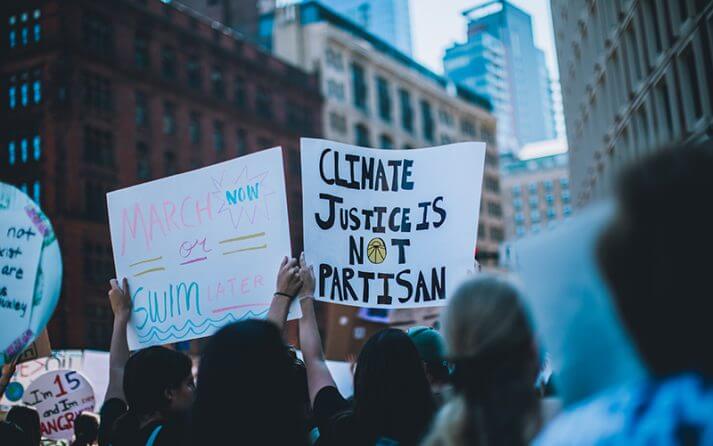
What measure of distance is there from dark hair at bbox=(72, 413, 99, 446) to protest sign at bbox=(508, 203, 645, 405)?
4.92m

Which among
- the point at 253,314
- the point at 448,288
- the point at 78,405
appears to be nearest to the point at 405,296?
the point at 448,288

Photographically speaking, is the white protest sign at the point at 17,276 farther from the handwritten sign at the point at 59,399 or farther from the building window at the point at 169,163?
the building window at the point at 169,163

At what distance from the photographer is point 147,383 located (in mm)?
3508

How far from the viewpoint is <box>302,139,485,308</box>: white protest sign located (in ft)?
16.0

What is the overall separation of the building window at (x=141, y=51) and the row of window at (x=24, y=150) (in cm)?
765

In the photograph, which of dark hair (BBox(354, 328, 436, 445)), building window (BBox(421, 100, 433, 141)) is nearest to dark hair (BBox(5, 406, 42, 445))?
dark hair (BBox(354, 328, 436, 445))

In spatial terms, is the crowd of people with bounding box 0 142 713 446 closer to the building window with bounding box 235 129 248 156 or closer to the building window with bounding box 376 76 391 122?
the building window with bounding box 235 129 248 156

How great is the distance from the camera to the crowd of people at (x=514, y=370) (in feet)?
4.71

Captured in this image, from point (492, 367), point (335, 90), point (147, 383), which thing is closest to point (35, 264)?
point (147, 383)

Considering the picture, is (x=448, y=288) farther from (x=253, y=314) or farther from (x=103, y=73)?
(x=103, y=73)

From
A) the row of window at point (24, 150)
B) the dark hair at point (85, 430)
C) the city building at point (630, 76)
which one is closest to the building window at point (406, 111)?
the city building at point (630, 76)

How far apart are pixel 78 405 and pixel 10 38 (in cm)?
3943

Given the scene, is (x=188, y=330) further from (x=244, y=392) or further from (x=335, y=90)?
(x=335, y=90)

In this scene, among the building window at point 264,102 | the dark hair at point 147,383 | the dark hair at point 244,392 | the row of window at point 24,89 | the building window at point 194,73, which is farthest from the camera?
the building window at point 264,102
